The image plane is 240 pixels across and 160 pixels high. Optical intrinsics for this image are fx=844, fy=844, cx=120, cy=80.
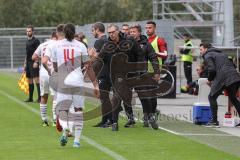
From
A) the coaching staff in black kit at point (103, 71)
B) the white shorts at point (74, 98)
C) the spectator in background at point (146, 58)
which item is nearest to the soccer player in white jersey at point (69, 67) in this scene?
the white shorts at point (74, 98)

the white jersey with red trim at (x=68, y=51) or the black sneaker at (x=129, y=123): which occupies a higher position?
the white jersey with red trim at (x=68, y=51)

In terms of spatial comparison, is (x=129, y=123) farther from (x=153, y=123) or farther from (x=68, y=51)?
(x=68, y=51)

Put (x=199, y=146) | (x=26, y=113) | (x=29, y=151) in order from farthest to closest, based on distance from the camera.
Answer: (x=26, y=113), (x=199, y=146), (x=29, y=151)

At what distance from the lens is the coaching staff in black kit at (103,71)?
17.0 metres

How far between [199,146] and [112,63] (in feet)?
11.0

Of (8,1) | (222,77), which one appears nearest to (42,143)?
(222,77)

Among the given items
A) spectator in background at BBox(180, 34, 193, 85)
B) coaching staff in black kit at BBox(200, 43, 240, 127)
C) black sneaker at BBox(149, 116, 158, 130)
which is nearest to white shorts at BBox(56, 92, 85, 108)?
black sneaker at BBox(149, 116, 158, 130)

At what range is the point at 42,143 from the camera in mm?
14492

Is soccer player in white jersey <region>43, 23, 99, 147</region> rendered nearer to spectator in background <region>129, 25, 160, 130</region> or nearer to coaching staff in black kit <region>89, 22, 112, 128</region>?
coaching staff in black kit <region>89, 22, 112, 128</region>

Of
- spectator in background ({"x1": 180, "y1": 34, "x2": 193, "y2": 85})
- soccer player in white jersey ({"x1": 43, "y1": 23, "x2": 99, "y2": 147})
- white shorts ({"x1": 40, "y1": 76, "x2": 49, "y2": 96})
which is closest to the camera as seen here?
soccer player in white jersey ({"x1": 43, "y1": 23, "x2": 99, "y2": 147})

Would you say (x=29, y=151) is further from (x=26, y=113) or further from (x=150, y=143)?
(x=26, y=113)

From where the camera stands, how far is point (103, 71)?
683 inches

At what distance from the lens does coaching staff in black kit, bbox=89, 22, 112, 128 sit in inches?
667

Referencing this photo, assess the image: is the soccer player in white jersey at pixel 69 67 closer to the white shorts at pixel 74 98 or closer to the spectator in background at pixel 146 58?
the white shorts at pixel 74 98
